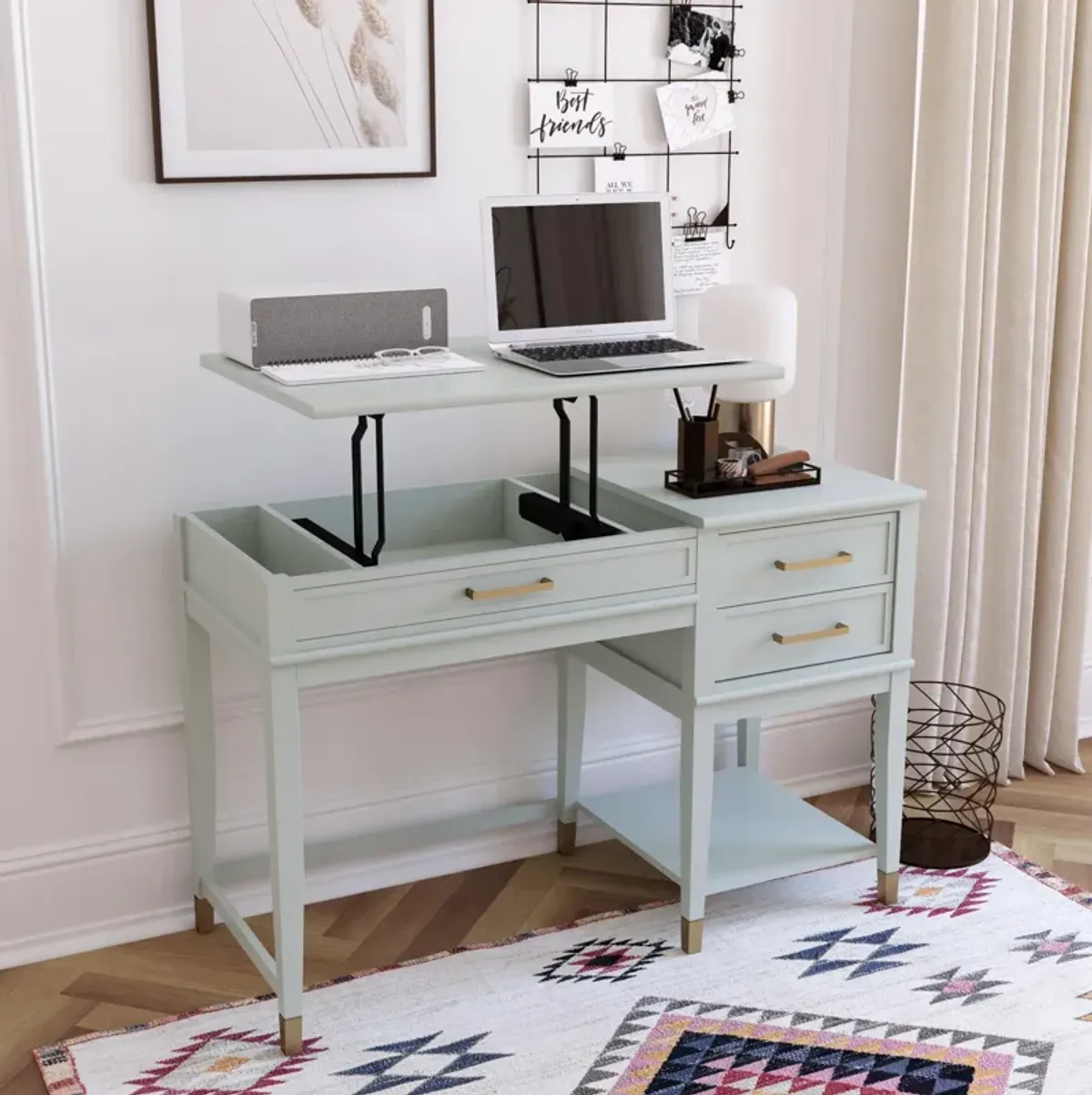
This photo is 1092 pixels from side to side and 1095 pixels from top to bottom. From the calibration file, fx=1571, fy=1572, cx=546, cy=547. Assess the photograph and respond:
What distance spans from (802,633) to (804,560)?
0.41 feet

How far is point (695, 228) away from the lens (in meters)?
2.96

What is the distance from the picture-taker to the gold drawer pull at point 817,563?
2.54 m

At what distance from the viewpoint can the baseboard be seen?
264cm

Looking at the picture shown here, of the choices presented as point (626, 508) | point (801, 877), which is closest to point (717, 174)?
point (626, 508)

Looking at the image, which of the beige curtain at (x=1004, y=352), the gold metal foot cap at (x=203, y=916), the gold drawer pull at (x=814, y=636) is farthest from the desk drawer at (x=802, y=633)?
the gold metal foot cap at (x=203, y=916)

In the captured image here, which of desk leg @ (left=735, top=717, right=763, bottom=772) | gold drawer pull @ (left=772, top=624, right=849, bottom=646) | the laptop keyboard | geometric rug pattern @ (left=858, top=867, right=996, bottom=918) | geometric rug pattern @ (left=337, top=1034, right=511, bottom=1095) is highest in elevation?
the laptop keyboard

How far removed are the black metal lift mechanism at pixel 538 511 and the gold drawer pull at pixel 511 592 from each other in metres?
0.16

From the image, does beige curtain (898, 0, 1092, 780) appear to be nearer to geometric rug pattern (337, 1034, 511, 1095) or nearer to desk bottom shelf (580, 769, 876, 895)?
desk bottom shelf (580, 769, 876, 895)

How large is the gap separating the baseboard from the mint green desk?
0.19ft

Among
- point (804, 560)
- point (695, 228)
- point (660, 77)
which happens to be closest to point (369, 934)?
point (804, 560)

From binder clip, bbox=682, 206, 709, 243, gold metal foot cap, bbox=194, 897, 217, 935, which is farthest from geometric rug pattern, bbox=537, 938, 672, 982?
binder clip, bbox=682, 206, 709, 243

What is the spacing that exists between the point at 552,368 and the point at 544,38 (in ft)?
2.45

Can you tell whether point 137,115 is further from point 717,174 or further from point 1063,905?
point 1063,905

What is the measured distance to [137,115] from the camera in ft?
8.09
